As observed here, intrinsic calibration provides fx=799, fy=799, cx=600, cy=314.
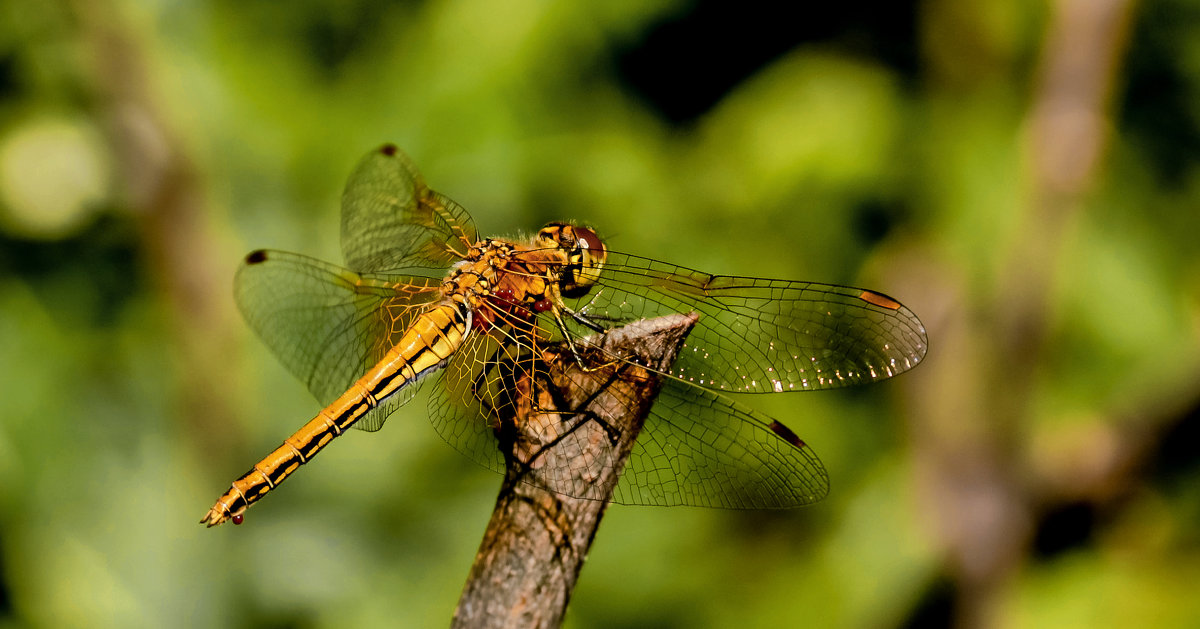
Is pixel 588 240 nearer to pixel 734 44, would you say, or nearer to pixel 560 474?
pixel 560 474

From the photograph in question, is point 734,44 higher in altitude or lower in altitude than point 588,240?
higher

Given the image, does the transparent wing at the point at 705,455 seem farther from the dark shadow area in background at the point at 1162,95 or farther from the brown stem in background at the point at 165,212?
the dark shadow area in background at the point at 1162,95

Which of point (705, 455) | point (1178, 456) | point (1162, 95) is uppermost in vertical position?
point (1162, 95)

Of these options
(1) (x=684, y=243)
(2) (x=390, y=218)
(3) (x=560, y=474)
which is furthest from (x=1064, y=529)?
(2) (x=390, y=218)

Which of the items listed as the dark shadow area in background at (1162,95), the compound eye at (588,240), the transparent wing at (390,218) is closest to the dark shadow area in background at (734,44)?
the dark shadow area in background at (1162,95)

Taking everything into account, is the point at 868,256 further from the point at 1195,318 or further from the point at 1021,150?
the point at 1195,318

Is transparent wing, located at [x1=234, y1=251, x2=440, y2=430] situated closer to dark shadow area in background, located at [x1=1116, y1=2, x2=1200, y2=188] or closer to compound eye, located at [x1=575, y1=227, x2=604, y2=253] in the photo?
compound eye, located at [x1=575, y1=227, x2=604, y2=253]
